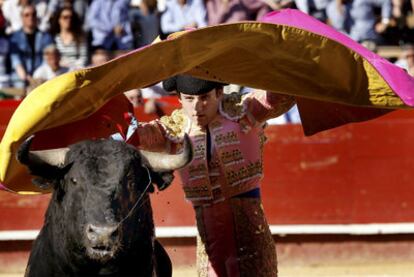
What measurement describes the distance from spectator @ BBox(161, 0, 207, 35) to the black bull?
505 centimetres

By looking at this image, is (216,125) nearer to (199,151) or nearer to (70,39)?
(199,151)

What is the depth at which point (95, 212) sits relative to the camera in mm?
4172

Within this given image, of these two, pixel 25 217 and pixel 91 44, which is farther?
pixel 91 44

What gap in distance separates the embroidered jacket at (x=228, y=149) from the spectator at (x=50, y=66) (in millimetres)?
3913

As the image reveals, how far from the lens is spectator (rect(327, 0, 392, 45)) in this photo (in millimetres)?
9570

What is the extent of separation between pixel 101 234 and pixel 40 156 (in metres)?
0.48

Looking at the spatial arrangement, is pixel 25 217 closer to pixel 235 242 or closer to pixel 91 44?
pixel 91 44

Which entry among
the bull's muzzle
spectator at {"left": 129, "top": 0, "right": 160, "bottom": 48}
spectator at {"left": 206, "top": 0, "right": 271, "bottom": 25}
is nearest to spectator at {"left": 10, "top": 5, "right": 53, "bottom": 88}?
spectator at {"left": 129, "top": 0, "right": 160, "bottom": 48}

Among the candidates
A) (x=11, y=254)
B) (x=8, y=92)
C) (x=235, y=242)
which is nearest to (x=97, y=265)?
(x=235, y=242)

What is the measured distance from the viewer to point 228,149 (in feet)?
17.0

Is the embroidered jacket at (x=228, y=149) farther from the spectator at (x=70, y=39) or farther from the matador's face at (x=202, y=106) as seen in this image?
the spectator at (x=70, y=39)

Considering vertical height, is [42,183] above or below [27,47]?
above

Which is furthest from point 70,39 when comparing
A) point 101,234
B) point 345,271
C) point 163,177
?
point 101,234

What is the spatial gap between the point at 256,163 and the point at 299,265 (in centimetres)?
353
